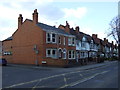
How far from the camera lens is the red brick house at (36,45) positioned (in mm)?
29688

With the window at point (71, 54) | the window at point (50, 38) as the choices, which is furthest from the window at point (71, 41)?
the window at point (50, 38)

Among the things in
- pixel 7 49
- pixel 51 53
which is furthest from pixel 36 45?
pixel 7 49

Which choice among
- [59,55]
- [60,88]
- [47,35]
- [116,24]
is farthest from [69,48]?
[60,88]

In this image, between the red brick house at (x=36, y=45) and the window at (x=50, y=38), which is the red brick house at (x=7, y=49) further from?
the window at (x=50, y=38)

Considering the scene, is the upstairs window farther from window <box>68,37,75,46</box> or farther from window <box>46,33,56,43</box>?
window <box>46,33,56,43</box>

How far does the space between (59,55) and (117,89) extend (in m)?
24.1

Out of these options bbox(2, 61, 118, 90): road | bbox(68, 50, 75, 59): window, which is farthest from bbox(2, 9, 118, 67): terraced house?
bbox(2, 61, 118, 90): road

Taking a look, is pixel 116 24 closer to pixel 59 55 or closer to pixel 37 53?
pixel 59 55

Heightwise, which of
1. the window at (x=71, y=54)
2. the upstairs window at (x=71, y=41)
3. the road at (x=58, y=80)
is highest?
the upstairs window at (x=71, y=41)

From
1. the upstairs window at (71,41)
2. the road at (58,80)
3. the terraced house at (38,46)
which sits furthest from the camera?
the upstairs window at (71,41)

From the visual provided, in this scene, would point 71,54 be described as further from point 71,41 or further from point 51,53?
point 51,53

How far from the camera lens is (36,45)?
3072cm

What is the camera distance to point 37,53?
30.0 metres

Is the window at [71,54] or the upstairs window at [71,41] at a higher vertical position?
the upstairs window at [71,41]
